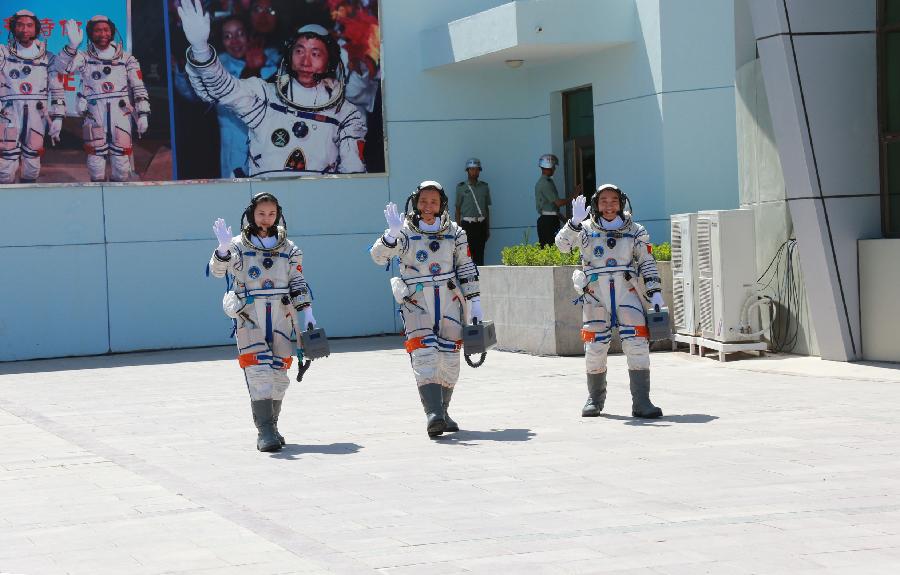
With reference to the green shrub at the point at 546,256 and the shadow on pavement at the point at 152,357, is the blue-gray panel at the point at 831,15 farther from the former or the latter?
the shadow on pavement at the point at 152,357

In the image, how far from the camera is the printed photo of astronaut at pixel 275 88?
67.2ft

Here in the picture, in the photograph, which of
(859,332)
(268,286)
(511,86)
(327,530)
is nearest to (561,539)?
(327,530)

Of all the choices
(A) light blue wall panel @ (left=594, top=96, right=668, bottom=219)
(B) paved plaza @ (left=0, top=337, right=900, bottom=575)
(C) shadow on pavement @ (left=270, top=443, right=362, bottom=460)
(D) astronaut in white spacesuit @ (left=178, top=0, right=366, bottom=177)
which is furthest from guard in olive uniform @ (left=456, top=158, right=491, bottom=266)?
(C) shadow on pavement @ (left=270, top=443, right=362, bottom=460)

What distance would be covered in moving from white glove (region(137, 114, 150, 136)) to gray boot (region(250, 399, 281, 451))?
1010cm

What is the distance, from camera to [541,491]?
866cm

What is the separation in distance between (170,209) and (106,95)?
175 centimetres

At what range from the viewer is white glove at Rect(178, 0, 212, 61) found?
2039 centimetres

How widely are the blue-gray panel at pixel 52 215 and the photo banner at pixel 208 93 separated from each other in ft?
0.73

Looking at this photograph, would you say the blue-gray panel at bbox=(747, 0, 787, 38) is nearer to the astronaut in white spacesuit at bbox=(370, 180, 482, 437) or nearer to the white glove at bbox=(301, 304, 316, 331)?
the astronaut in white spacesuit at bbox=(370, 180, 482, 437)

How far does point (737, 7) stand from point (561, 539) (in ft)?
36.2

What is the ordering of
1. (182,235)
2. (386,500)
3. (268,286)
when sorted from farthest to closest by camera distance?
(182,235), (268,286), (386,500)

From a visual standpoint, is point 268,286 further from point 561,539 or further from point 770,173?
point 770,173

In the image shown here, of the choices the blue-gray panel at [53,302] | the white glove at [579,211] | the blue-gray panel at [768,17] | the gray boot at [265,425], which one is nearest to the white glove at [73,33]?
the blue-gray panel at [53,302]

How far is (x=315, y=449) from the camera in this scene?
10.9 m
